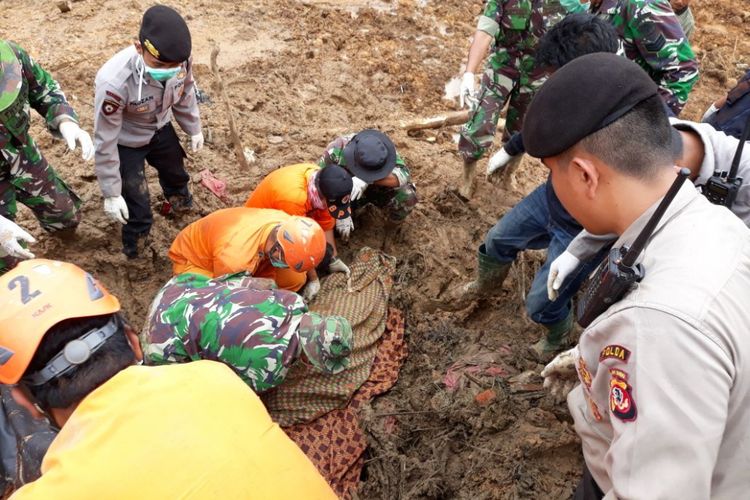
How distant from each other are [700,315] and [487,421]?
1583 millimetres

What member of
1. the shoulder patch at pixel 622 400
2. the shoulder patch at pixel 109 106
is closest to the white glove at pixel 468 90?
the shoulder patch at pixel 109 106

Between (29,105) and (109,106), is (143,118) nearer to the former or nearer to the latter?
(109,106)

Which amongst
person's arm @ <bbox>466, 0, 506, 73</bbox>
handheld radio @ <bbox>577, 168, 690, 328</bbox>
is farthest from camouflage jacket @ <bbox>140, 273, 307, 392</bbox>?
person's arm @ <bbox>466, 0, 506, 73</bbox>

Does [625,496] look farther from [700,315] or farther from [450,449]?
[450,449]

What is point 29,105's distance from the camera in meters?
3.17

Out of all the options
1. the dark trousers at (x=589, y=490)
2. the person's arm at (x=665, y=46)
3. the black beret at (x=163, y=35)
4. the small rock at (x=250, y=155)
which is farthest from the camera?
the small rock at (x=250, y=155)

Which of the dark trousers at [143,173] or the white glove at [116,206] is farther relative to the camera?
the dark trousers at [143,173]

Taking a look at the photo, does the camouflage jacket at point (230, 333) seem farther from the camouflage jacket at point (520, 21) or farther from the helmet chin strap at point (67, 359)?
the camouflage jacket at point (520, 21)

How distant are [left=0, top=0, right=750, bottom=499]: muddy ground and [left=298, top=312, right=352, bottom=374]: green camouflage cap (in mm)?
450

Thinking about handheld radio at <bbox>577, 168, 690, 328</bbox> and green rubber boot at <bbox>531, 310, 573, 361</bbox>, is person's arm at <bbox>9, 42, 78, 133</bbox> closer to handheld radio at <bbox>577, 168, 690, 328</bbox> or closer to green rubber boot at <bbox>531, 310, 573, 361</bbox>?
green rubber boot at <bbox>531, 310, 573, 361</bbox>

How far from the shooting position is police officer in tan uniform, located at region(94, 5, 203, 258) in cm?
295

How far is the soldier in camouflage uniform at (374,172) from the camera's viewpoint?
357cm

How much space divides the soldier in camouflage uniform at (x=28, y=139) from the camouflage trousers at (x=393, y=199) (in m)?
1.82

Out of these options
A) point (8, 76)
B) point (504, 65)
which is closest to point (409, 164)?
point (504, 65)
